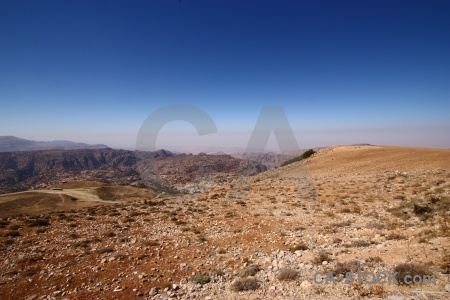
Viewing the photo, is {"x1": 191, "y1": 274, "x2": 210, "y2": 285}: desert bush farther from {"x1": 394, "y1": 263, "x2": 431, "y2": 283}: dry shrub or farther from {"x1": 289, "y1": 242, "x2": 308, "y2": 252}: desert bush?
{"x1": 394, "y1": 263, "x2": 431, "y2": 283}: dry shrub

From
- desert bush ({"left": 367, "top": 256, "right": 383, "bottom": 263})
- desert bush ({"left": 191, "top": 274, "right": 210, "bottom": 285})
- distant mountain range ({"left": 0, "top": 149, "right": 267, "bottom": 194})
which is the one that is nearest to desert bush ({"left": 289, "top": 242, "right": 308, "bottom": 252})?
desert bush ({"left": 367, "top": 256, "right": 383, "bottom": 263})

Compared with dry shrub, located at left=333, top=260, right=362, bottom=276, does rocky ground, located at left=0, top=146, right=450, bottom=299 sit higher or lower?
lower

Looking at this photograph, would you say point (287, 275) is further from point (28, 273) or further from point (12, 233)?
point (12, 233)

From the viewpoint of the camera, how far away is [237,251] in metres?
8.85

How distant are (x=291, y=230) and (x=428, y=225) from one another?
5605mm

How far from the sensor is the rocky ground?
5801mm

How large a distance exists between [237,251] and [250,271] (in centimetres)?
213

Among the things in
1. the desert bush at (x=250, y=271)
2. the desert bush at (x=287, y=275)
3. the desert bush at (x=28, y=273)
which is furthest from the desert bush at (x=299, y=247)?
the desert bush at (x=28, y=273)

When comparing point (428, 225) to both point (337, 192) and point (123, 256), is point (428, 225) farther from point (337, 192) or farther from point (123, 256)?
point (123, 256)

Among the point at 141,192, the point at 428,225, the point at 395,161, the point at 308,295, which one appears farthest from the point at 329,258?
the point at 141,192

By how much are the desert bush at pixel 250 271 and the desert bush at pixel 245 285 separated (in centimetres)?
50

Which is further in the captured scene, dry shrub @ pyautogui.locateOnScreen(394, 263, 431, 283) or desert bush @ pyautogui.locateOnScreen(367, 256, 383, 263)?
desert bush @ pyautogui.locateOnScreen(367, 256, 383, 263)

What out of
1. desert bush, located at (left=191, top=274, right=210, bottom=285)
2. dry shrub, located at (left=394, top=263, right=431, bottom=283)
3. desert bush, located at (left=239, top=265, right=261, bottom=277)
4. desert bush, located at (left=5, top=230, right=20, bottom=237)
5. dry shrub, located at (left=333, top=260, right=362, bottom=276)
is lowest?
desert bush, located at (left=5, top=230, right=20, bottom=237)

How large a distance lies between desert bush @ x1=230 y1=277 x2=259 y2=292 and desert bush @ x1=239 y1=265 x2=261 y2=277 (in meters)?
0.50
